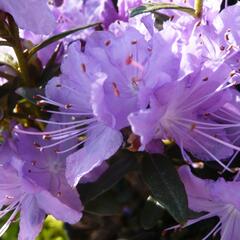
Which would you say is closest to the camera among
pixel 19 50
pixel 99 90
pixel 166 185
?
pixel 99 90

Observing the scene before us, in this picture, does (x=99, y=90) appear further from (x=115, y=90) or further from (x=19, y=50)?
(x=19, y=50)

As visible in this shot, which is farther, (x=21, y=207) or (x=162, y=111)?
(x=21, y=207)

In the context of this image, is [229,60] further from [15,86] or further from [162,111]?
[15,86]

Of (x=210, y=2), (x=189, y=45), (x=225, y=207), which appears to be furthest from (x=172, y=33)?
(x=225, y=207)

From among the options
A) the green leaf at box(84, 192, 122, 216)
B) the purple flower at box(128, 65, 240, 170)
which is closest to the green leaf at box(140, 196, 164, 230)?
the green leaf at box(84, 192, 122, 216)

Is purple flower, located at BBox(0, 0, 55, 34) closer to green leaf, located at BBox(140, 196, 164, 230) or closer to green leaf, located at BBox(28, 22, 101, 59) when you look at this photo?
green leaf, located at BBox(28, 22, 101, 59)

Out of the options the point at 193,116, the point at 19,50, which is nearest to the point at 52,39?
the point at 19,50

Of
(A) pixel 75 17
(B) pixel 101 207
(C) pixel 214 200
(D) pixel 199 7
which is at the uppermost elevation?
(D) pixel 199 7
